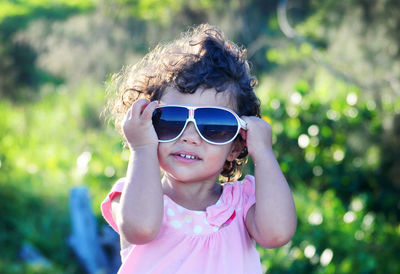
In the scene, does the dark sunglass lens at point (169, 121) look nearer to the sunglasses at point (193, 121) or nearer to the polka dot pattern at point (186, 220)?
the sunglasses at point (193, 121)

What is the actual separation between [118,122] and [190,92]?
1.29 feet

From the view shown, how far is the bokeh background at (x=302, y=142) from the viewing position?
4430mm

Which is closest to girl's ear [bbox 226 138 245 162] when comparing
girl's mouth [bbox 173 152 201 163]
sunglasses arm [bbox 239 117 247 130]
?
sunglasses arm [bbox 239 117 247 130]

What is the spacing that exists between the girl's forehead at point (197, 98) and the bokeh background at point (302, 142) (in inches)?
28.7

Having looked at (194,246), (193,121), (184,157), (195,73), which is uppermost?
(195,73)

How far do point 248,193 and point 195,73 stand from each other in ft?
1.48

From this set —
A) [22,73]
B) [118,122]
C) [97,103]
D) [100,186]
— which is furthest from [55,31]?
[118,122]

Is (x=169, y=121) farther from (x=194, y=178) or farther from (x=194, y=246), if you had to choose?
(x=194, y=246)

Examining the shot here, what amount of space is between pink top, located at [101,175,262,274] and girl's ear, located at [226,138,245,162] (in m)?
0.21

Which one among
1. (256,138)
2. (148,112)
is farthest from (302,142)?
(148,112)

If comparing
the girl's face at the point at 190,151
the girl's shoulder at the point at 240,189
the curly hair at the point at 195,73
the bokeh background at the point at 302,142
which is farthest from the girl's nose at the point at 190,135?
the bokeh background at the point at 302,142

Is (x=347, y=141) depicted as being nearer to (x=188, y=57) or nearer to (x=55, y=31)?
(x=188, y=57)

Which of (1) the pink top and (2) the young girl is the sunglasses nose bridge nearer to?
(2) the young girl

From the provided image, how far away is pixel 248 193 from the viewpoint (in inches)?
77.2
